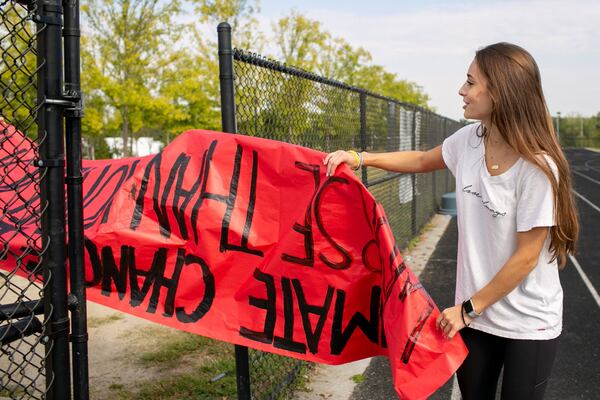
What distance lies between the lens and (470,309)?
7.29 feet

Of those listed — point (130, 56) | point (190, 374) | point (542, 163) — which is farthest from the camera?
point (130, 56)

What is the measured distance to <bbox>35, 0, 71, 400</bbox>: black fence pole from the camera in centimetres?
210

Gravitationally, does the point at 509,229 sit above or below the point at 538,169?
below

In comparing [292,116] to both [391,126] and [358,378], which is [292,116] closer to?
[358,378]

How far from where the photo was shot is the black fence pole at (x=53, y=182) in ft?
6.88

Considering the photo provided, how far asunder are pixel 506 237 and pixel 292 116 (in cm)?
231

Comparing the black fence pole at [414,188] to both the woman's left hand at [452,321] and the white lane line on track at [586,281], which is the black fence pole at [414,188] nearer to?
the white lane line on track at [586,281]

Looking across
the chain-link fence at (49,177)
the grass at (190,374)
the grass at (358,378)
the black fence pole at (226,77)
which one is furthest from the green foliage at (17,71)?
the grass at (358,378)

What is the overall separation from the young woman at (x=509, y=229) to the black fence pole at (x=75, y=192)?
1.48 m

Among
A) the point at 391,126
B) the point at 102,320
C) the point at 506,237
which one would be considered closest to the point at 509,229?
Answer: the point at 506,237

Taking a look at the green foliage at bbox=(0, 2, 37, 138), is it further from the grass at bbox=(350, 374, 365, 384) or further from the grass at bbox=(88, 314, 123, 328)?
the grass at bbox=(88, 314, 123, 328)

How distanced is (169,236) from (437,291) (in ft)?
16.2

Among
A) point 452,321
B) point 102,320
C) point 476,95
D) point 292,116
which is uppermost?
point 292,116

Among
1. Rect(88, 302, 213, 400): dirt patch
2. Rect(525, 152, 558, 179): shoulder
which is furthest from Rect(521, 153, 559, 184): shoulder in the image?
Rect(88, 302, 213, 400): dirt patch
